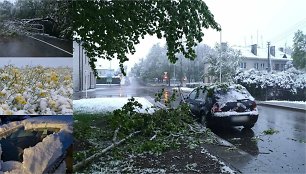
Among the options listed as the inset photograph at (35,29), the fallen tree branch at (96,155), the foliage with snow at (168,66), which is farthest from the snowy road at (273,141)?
the inset photograph at (35,29)

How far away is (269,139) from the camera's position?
440cm

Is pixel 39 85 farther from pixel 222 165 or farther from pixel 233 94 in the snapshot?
pixel 233 94

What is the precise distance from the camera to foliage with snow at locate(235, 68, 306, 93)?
13.8 feet

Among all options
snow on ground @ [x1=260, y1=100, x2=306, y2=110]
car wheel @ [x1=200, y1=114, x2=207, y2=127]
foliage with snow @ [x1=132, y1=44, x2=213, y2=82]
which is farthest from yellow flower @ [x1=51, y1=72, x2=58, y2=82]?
snow on ground @ [x1=260, y1=100, x2=306, y2=110]

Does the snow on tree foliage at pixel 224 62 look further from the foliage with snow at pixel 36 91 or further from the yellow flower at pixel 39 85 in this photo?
the yellow flower at pixel 39 85

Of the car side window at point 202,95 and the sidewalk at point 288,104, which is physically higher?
the car side window at point 202,95

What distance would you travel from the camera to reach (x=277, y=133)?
441 centimetres

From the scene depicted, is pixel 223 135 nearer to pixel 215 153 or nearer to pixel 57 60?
pixel 215 153

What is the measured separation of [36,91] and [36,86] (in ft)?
0.15

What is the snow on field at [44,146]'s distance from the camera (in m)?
2.99

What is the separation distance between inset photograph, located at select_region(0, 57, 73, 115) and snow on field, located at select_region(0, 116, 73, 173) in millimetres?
80

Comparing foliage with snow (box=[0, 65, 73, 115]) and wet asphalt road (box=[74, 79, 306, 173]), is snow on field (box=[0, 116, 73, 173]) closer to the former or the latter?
foliage with snow (box=[0, 65, 73, 115])

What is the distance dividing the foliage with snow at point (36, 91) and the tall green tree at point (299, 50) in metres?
2.73

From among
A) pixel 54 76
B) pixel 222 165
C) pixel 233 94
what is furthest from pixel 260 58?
pixel 54 76
